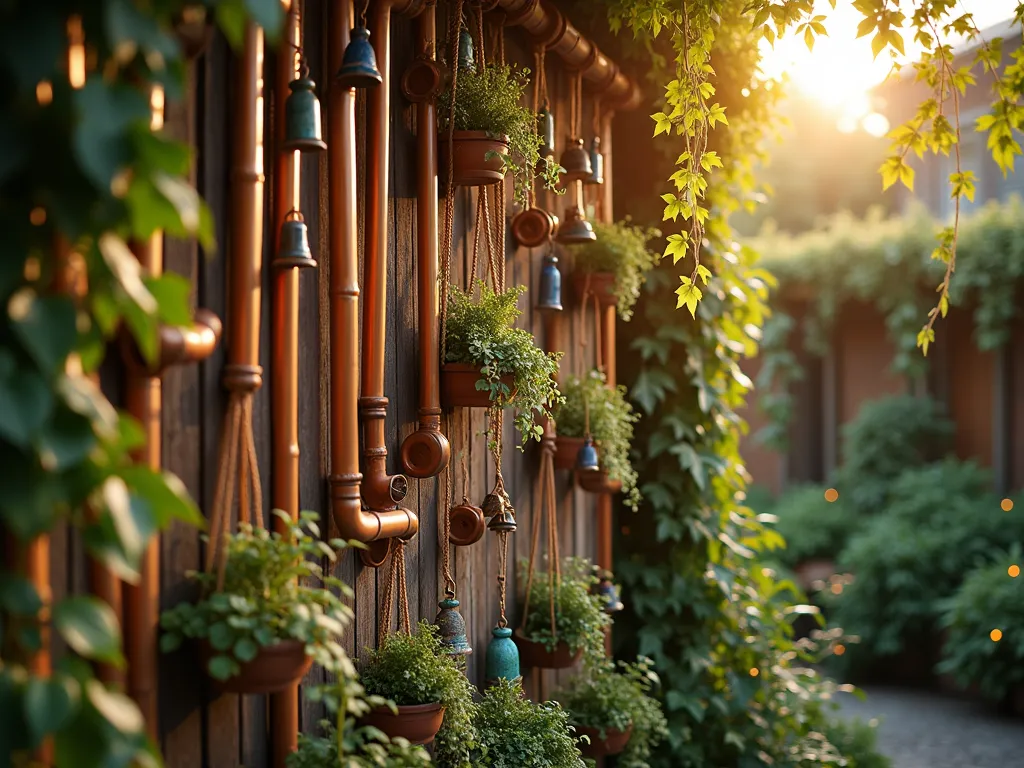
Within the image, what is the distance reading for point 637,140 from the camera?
467cm

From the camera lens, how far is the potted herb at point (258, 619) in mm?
1863

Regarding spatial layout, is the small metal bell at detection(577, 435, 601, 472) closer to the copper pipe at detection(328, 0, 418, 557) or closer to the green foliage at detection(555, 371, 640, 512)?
the green foliage at detection(555, 371, 640, 512)

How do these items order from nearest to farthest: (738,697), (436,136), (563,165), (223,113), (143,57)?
(143,57), (223,113), (436,136), (563,165), (738,697)

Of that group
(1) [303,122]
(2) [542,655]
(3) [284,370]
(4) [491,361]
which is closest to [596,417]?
(2) [542,655]

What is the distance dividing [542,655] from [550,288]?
1262 mm

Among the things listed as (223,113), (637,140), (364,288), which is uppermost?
(637,140)

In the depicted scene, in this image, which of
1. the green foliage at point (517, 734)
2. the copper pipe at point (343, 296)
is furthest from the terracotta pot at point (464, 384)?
the green foliage at point (517, 734)

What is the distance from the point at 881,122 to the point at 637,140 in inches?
530

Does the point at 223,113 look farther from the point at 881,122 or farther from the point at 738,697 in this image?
the point at 881,122

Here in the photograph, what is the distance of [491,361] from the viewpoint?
2.86 m

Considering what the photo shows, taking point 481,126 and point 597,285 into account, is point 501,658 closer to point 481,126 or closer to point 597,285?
point 597,285

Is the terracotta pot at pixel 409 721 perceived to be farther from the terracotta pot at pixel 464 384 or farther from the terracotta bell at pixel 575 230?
the terracotta bell at pixel 575 230

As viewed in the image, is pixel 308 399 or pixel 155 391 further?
pixel 308 399

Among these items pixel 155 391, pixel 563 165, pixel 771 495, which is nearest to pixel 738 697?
pixel 563 165
